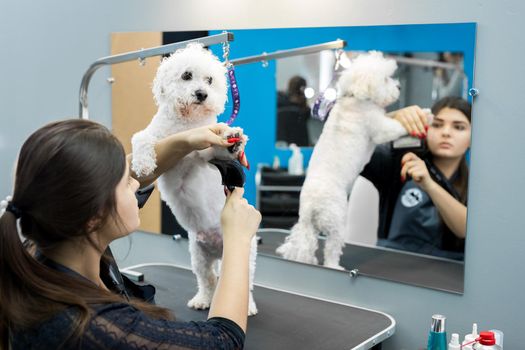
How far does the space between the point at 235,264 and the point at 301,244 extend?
2.82 feet

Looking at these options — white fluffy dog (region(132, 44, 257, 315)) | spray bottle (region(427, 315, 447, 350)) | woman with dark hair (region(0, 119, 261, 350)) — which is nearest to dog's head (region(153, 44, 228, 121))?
white fluffy dog (region(132, 44, 257, 315))

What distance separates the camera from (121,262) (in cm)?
247

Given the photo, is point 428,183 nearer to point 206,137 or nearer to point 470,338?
point 470,338

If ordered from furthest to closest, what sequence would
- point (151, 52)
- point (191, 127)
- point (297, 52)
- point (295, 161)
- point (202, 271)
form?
1. point (295, 161)
2. point (297, 52)
3. point (202, 271)
4. point (151, 52)
5. point (191, 127)

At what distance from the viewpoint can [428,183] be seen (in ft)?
5.40

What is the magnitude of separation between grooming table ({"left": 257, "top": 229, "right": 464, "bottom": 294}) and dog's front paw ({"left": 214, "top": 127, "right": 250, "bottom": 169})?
25.7 inches

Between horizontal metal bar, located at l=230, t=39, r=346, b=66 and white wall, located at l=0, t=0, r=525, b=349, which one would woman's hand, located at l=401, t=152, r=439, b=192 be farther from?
horizontal metal bar, located at l=230, t=39, r=346, b=66

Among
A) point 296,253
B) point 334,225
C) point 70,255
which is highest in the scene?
point 70,255

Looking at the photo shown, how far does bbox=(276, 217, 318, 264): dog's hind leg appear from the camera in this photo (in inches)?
71.7

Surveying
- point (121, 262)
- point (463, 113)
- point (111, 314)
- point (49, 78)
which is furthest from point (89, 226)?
point (49, 78)

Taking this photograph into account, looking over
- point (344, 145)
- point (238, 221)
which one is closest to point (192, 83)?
point (238, 221)

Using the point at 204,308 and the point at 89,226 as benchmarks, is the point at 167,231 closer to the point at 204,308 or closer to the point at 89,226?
the point at 204,308

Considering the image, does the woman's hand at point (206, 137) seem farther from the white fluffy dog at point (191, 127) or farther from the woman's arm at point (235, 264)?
the woman's arm at point (235, 264)

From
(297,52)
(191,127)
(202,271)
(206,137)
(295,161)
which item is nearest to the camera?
(206,137)
